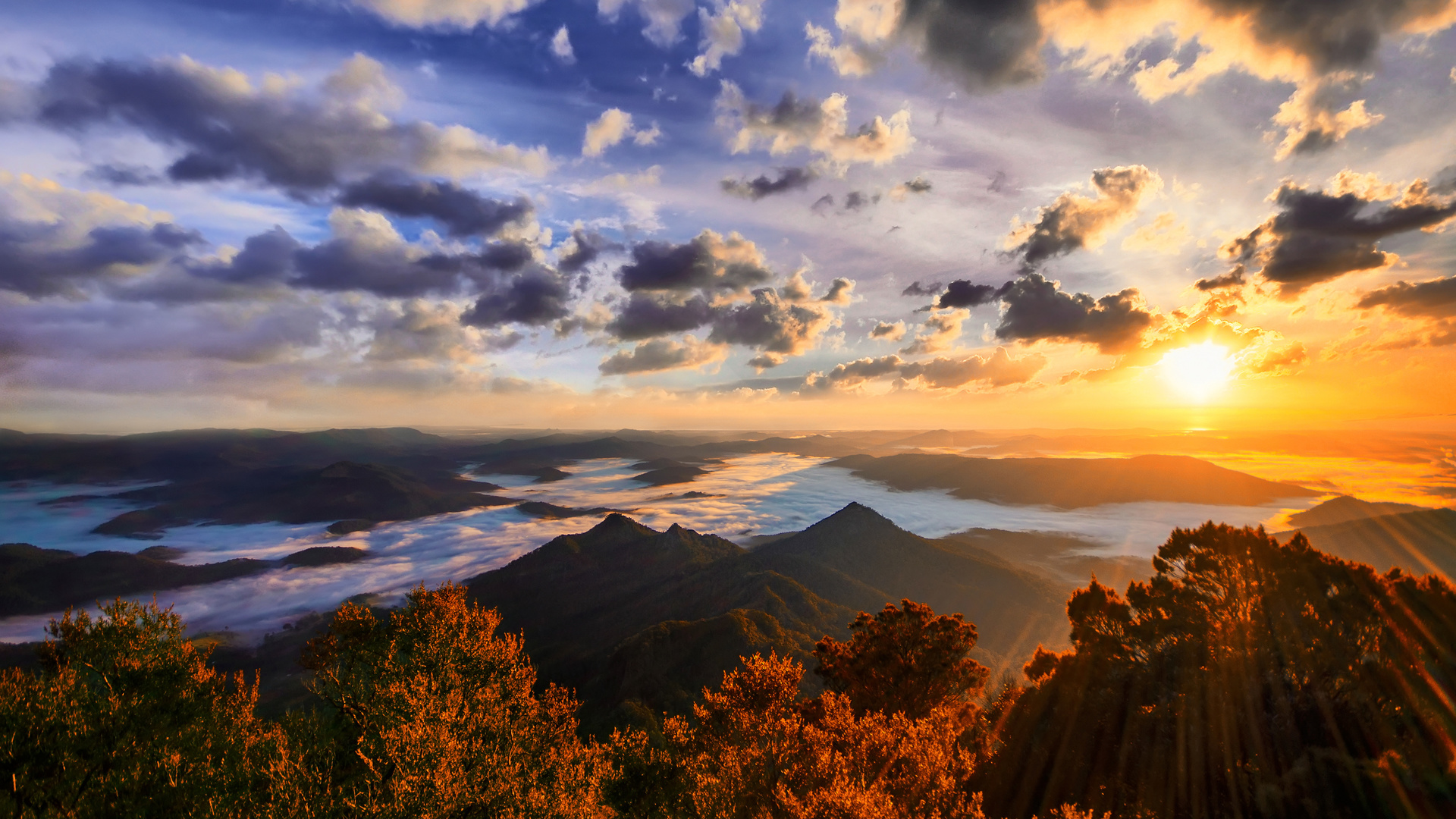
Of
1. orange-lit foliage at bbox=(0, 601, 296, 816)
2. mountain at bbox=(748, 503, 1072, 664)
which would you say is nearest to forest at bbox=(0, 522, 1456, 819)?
orange-lit foliage at bbox=(0, 601, 296, 816)

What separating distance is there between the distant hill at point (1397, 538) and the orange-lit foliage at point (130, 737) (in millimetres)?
264296

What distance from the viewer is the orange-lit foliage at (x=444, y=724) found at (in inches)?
730

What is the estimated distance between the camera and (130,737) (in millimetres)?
20984

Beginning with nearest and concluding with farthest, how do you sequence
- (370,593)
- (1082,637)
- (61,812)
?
1. (61,812)
2. (1082,637)
3. (370,593)

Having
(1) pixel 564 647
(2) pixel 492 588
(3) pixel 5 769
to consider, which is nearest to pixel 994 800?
(3) pixel 5 769

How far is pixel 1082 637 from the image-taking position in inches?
1254

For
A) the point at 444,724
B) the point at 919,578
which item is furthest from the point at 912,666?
the point at 919,578

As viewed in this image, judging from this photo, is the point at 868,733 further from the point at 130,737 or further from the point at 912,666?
the point at 130,737

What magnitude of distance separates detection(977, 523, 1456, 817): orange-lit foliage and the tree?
956cm

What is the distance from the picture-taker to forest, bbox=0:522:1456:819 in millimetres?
17484

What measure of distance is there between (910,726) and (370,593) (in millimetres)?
220041

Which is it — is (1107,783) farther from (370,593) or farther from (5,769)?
(370,593)

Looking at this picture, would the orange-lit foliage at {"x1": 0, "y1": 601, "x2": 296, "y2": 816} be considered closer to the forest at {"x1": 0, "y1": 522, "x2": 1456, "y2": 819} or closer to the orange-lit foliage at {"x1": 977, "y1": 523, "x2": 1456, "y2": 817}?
the forest at {"x1": 0, "y1": 522, "x2": 1456, "y2": 819}

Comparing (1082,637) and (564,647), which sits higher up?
(1082,637)
